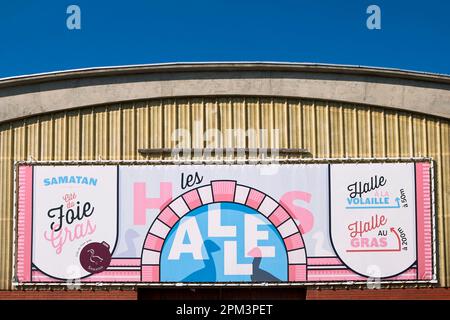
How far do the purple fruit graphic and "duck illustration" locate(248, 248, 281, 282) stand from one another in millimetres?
3954

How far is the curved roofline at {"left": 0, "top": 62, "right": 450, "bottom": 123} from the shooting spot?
2216cm

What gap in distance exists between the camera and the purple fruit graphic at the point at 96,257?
21.6 m

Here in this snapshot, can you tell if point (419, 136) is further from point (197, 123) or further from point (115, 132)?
point (115, 132)

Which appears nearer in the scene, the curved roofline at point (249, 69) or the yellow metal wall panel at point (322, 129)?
the yellow metal wall panel at point (322, 129)

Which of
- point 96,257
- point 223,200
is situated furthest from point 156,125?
point 96,257

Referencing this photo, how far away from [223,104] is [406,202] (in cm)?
572

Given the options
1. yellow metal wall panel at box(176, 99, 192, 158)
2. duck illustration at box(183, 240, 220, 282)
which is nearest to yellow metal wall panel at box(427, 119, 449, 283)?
duck illustration at box(183, 240, 220, 282)

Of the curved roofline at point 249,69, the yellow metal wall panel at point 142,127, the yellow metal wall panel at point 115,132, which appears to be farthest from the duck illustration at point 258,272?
the curved roofline at point 249,69

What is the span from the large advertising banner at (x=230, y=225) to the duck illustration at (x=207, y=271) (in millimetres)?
27

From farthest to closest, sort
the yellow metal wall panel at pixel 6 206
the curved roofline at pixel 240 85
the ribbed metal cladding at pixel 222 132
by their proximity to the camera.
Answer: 1. the curved roofline at pixel 240 85
2. the ribbed metal cladding at pixel 222 132
3. the yellow metal wall panel at pixel 6 206

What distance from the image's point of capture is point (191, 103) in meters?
22.2

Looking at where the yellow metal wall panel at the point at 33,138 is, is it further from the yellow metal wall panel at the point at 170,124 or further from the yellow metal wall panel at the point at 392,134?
the yellow metal wall panel at the point at 392,134

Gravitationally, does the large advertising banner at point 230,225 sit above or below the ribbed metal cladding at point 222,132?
below
